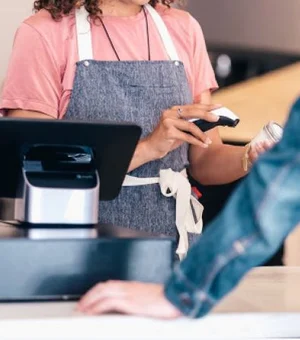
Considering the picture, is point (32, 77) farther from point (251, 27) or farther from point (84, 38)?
point (251, 27)

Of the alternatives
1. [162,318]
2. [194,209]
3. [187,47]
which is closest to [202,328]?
[162,318]

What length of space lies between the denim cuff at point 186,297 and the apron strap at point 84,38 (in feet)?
3.02

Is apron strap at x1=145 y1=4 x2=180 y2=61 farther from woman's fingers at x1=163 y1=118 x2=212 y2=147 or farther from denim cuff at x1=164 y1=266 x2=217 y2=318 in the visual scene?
denim cuff at x1=164 y1=266 x2=217 y2=318

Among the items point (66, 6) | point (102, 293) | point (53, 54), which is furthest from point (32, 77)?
point (102, 293)

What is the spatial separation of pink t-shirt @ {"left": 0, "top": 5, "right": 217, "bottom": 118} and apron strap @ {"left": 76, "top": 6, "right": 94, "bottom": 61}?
0.4 inches

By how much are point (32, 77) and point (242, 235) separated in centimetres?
97

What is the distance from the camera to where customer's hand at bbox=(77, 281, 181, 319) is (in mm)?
1104

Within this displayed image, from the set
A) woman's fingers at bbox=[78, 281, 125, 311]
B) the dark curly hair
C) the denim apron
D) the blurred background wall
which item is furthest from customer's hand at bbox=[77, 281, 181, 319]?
the blurred background wall

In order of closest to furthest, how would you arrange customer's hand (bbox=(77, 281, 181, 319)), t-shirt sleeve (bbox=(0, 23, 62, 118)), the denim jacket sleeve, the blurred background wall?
1. the denim jacket sleeve
2. customer's hand (bbox=(77, 281, 181, 319))
3. t-shirt sleeve (bbox=(0, 23, 62, 118))
4. the blurred background wall

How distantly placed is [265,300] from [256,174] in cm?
33

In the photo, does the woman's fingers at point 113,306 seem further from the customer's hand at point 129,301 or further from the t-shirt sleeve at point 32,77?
the t-shirt sleeve at point 32,77

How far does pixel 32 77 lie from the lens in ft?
6.17

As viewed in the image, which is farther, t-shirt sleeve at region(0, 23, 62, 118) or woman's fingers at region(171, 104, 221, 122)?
t-shirt sleeve at region(0, 23, 62, 118)

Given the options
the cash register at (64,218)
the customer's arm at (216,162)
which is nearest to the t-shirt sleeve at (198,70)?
the customer's arm at (216,162)
